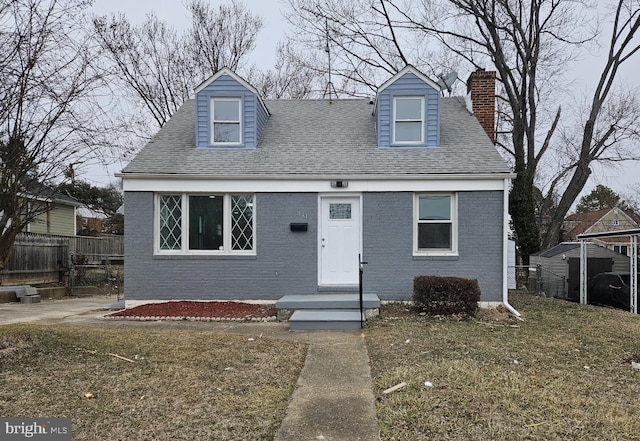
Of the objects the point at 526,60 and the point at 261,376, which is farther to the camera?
the point at 526,60

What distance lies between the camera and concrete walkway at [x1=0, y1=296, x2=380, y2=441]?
3438 millimetres

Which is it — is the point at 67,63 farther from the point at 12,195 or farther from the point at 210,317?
→ the point at 210,317

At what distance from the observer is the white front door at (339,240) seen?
385 inches

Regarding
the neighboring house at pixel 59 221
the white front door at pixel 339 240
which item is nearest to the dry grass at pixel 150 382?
the white front door at pixel 339 240

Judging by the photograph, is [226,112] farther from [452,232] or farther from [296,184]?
[452,232]

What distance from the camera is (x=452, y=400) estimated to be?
13.2ft

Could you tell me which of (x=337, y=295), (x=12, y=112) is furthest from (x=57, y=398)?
(x=337, y=295)

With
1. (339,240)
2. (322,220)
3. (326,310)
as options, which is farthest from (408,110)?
(326,310)

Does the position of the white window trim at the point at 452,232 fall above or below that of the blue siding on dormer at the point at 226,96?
below

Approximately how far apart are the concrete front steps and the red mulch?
561mm

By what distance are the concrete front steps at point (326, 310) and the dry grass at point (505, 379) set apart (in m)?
0.45

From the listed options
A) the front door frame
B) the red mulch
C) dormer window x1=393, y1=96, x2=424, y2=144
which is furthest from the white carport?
the red mulch

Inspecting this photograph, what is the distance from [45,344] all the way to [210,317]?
3.02 m

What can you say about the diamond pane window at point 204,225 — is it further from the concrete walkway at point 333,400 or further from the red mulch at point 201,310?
the concrete walkway at point 333,400
